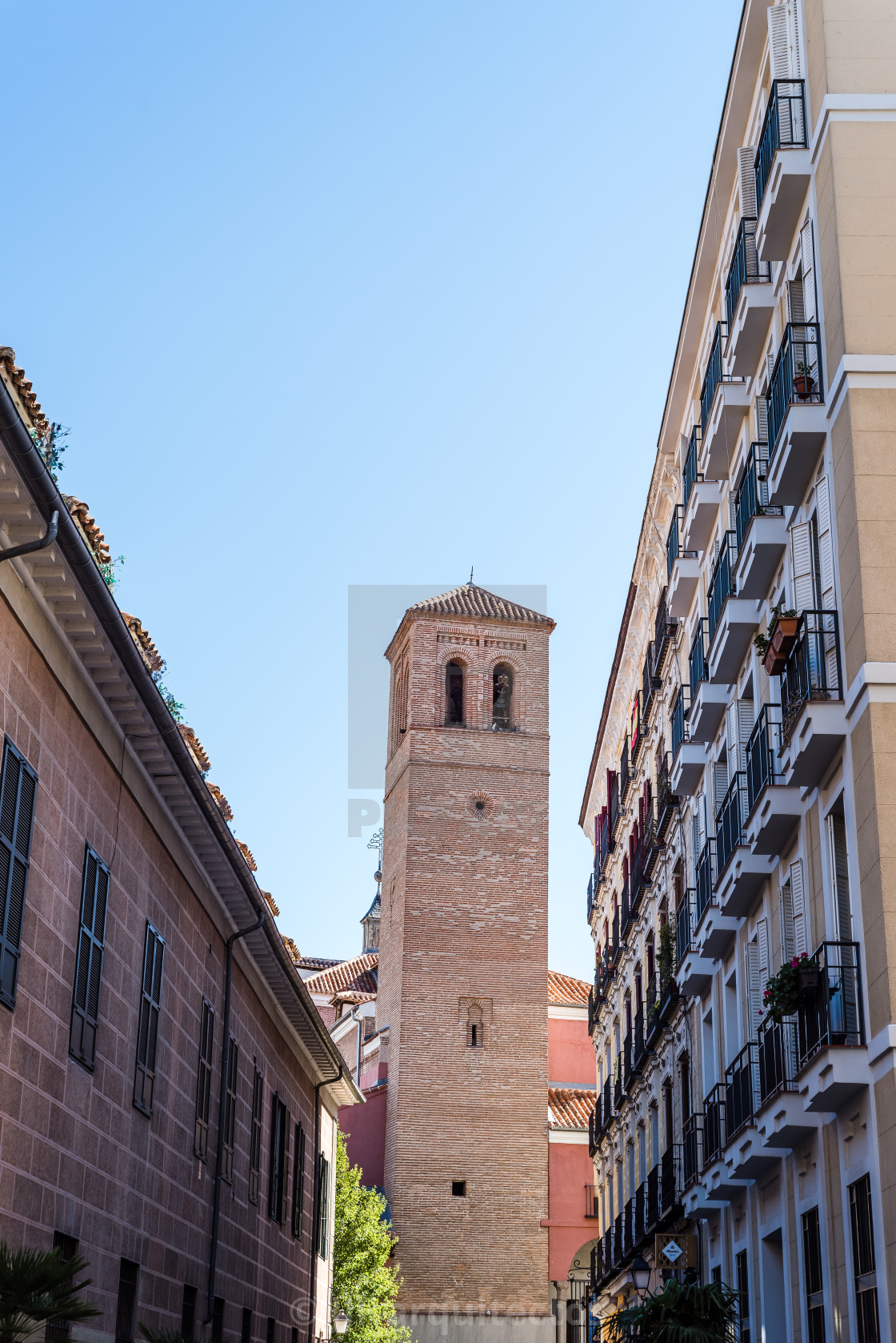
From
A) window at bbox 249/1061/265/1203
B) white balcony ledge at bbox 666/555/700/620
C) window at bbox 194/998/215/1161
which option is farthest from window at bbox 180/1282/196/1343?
white balcony ledge at bbox 666/555/700/620

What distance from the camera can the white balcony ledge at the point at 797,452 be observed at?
13867 millimetres

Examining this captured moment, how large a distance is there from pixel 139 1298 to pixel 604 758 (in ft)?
80.9

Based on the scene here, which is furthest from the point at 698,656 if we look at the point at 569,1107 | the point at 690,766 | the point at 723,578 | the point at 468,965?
the point at 569,1107

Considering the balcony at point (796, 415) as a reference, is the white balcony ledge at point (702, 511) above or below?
above

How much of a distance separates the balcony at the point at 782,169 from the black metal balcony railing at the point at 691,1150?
1025 cm

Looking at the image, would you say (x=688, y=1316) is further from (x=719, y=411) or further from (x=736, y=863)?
(x=719, y=411)

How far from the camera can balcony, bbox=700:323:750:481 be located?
59.4ft

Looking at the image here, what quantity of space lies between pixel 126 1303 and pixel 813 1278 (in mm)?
5641

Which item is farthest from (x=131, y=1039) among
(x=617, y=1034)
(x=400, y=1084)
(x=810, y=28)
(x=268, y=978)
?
(x=400, y=1084)

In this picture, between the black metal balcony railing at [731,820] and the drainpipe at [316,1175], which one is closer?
the black metal balcony railing at [731,820]

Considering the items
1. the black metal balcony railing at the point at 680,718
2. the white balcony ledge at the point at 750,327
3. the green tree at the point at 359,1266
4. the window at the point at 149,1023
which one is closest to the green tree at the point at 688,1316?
the window at the point at 149,1023

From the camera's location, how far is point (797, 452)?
46.5ft

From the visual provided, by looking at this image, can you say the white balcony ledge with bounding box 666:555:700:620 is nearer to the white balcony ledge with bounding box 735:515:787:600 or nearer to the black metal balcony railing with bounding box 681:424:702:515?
the black metal balcony railing with bounding box 681:424:702:515

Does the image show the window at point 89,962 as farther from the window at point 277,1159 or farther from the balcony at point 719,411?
the window at point 277,1159
